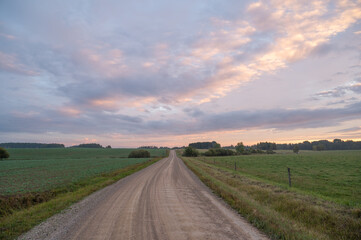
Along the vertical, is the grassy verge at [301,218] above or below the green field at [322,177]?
above

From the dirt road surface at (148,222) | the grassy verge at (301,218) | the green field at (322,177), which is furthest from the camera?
the green field at (322,177)

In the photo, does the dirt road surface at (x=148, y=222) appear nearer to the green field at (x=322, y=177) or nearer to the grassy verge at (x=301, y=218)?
the grassy verge at (x=301, y=218)

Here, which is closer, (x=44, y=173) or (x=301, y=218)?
Answer: (x=301, y=218)

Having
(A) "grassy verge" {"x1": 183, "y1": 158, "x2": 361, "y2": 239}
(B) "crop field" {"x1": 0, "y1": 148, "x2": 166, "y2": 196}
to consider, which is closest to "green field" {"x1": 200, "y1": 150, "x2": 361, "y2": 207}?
(A) "grassy verge" {"x1": 183, "y1": 158, "x2": 361, "y2": 239}

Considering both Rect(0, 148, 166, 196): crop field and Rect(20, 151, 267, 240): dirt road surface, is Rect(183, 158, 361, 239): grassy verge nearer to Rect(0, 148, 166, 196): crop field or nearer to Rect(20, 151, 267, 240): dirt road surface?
Rect(20, 151, 267, 240): dirt road surface

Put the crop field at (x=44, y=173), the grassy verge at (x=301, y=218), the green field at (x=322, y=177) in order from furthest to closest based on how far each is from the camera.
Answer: the crop field at (x=44, y=173)
the green field at (x=322, y=177)
the grassy verge at (x=301, y=218)

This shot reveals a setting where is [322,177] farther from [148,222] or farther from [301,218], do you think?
[148,222]

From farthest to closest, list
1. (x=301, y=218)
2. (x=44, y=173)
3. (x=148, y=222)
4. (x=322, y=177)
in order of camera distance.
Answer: (x=44, y=173)
(x=322, y=177)
(x=301, y=218)
(x=148, y=222)

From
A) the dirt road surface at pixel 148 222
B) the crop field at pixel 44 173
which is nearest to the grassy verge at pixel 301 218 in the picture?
the dirt road surface at pixel 148 222

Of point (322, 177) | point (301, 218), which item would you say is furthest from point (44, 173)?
point (322, 177)

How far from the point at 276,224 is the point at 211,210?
9.13 ft

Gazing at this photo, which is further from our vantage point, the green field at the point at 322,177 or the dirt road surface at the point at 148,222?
the green field at the point at 322,177

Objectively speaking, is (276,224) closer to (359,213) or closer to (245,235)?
(245,235)

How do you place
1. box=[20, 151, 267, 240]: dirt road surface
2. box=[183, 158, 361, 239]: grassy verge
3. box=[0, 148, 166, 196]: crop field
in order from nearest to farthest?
box=[20, 151, 267, 240]: dirt road surface < box=[183, 158, 361, 239]: grassy verge < box=[0, 148, 166, 196]: crop field
